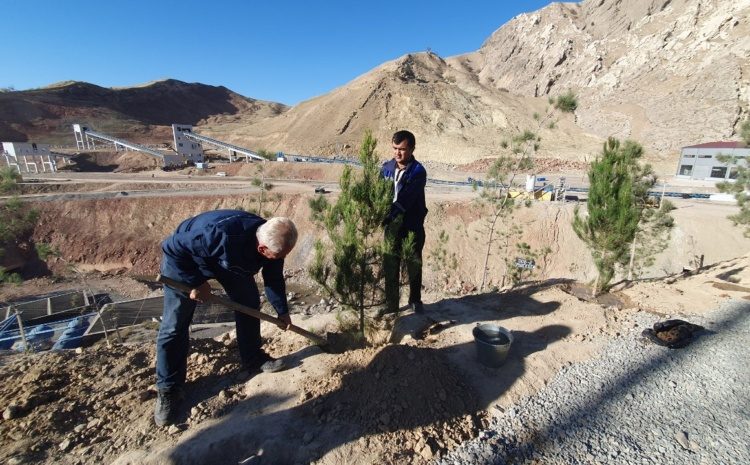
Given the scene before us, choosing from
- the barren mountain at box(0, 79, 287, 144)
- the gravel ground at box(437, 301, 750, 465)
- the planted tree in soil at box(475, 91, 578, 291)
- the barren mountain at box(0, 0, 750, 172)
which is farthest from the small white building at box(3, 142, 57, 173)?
the gravel ground at box(437, 301, 750, 465)

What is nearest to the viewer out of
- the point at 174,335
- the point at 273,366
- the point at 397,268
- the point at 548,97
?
the point at 174,335

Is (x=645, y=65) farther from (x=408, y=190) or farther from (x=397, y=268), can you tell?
(x=397, y=268)

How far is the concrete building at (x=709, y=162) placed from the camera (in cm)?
2431

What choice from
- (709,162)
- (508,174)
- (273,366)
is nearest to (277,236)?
(273,366)

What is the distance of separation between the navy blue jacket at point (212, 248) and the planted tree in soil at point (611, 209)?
5.31 metres

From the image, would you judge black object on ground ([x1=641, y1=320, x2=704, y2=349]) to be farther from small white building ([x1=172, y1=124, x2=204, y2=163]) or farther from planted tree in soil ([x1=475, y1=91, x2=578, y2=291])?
small white building ([x1=172, y1=124, x2=204, y2=163])

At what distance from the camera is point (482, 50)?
271 feet

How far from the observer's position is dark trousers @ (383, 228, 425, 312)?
416 cm

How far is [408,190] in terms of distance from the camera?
4.16m

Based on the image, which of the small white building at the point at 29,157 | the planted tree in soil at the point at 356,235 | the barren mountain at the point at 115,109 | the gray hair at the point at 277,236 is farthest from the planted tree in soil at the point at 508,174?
the barren mountain at the point at 115,109

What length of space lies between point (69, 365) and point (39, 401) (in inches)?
26.2

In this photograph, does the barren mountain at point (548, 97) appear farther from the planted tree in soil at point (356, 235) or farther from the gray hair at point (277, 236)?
the gray hair at point (277, 236)

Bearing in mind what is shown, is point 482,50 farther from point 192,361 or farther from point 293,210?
point 192,361

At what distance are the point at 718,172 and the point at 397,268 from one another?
1300 inches
